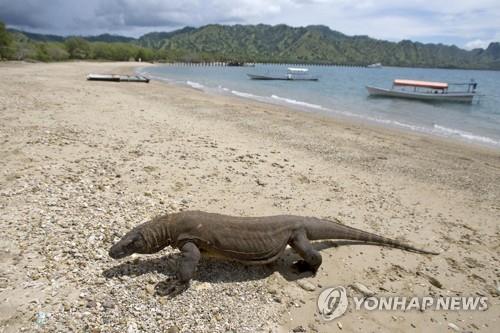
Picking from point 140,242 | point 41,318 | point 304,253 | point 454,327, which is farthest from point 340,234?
point 41,318

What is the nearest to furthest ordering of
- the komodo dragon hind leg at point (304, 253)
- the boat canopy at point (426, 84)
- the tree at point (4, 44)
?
the komodo dragon hind leg at point (304, 253) → the boat canopy at point (426, 84) → the tree at point (4, 44)

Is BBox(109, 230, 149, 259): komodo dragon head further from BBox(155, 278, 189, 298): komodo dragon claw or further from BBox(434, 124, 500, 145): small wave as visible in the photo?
BBox(434, 124, 500, 145): small wave

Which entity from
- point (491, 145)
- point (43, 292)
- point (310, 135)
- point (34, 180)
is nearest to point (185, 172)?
point (34, 180)

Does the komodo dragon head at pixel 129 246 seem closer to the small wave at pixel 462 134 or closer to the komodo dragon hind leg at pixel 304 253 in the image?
the komodo dragon hind leg at pixel 304 253

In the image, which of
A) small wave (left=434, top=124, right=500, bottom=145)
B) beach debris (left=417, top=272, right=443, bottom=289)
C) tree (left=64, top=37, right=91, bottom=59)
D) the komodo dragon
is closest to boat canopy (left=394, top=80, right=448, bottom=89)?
small wave (left=434, top=124, right=500, bottom=145)

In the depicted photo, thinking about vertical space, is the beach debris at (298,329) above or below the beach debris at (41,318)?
below

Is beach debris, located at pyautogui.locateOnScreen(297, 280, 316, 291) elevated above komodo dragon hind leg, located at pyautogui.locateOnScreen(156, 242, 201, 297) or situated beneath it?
situated beneath

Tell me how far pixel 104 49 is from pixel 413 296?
15585 cm

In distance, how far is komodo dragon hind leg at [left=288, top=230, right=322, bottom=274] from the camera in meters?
5.63

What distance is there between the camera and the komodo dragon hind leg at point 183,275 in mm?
4902

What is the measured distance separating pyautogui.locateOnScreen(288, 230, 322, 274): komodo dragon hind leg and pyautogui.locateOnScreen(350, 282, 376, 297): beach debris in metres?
0.68

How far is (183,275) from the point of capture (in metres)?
4.94

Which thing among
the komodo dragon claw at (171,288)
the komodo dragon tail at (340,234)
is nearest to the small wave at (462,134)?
the komodo dragon tail at (340,234)

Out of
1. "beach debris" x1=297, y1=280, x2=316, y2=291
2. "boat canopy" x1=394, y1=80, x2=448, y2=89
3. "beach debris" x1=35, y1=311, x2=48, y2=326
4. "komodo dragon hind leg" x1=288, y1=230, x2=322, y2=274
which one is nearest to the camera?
"beach debris" x1=35, y1=311, x2=48, y2=326
